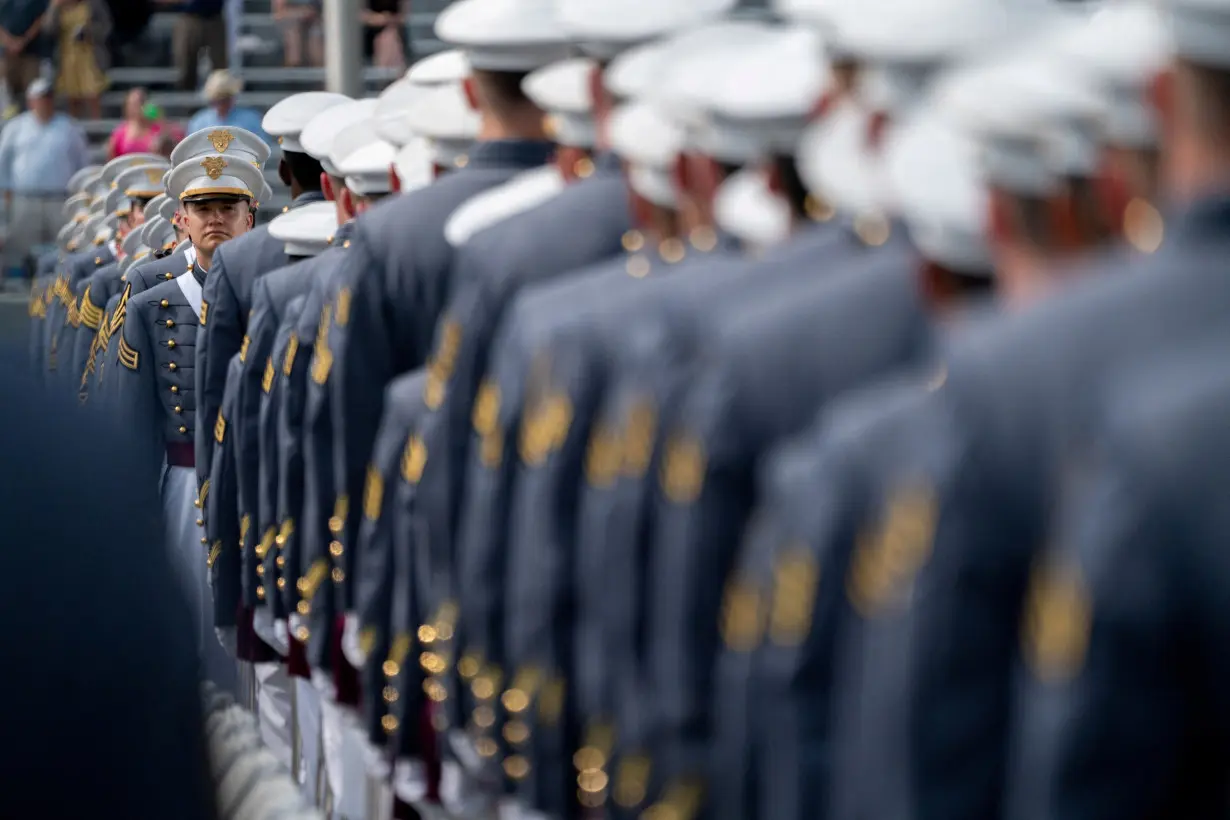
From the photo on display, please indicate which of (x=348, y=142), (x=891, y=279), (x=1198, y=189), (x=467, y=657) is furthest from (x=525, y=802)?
(x=348, y=142)

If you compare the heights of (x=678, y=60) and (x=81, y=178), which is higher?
(x=678, y=60)

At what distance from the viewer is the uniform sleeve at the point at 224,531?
743 cm

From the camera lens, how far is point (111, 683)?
Answer: 2092mm

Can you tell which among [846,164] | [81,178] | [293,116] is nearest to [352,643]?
[846,164]

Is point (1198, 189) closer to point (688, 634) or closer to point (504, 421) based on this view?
point (688, 634)

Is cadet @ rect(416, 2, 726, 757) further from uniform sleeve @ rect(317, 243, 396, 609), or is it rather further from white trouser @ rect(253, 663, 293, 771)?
white trouser @ rect(253, 663, 293, 771)

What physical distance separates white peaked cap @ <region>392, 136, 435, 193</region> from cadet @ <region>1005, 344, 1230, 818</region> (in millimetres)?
3887

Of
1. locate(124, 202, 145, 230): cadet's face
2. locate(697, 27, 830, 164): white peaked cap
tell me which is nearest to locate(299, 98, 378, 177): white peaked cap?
locate(697, 27, 830, 164): white peaked cap

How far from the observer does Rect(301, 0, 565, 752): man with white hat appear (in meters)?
5.48

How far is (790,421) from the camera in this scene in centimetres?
341

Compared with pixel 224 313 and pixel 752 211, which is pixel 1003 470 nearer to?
pixel 752 211

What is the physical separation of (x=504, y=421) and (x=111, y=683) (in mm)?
2091

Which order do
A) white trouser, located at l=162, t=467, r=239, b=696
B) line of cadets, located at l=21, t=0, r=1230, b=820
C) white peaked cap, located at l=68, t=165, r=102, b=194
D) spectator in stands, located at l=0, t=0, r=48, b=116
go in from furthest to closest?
spectator in stands, located at l=0, t=0, r=48, b=116
white peaked cap, located at l=68, t=165, r=102, b=194
white trouser, located at l=162, t=467, r=239, b=696
line of cadets, located at l=21, t=0, r=1230, b=820

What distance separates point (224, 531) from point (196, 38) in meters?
12.4
